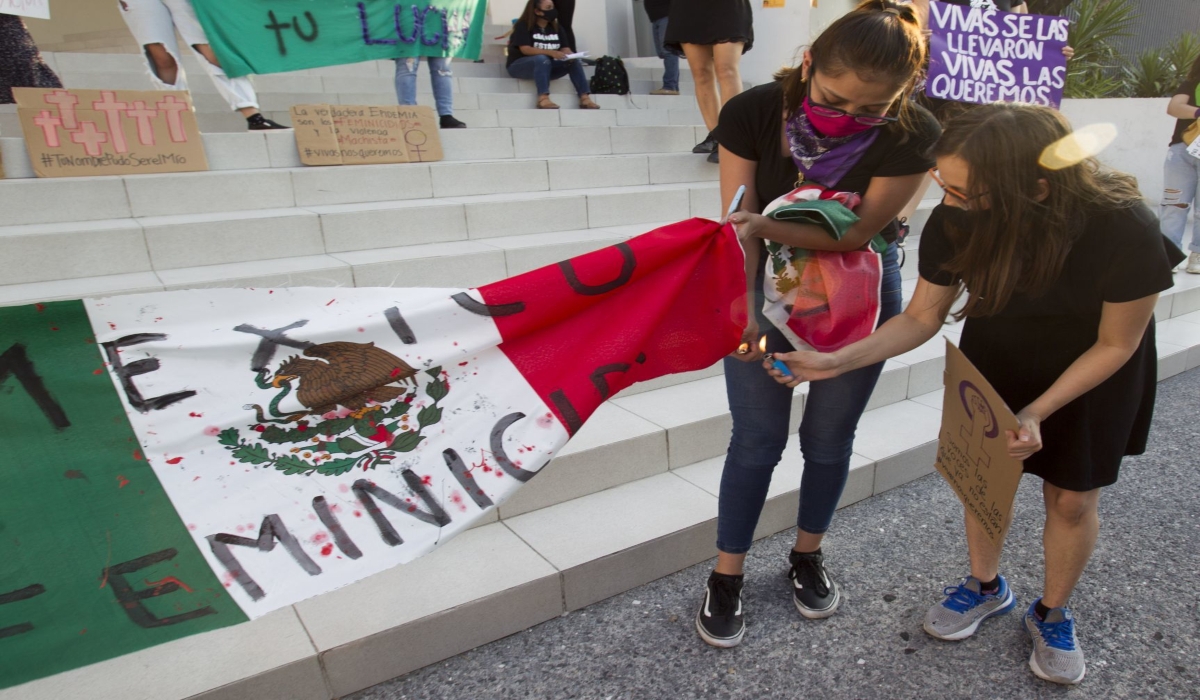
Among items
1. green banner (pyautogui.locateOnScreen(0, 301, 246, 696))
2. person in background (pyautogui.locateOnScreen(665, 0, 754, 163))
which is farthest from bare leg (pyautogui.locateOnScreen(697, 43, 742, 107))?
green banner (pyautogui.locateOnScreen(0, 301, 246, 696))

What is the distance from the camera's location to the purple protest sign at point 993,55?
4160 mm

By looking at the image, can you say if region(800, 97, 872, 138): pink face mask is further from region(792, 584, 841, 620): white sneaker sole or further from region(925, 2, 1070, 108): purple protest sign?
region(925, 2, 1070, 108): purple protest sign

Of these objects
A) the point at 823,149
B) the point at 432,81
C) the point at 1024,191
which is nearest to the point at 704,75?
the point at 432,81

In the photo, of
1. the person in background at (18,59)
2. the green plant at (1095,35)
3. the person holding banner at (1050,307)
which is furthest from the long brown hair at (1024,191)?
the green plant at (1095,35)

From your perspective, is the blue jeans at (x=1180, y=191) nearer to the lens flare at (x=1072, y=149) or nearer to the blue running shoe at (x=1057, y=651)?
the blue running shoe at (x=1057, y=651)

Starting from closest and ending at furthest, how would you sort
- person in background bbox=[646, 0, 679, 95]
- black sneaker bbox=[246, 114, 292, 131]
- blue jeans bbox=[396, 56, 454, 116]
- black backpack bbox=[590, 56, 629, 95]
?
1. black sneaker bbox=[246, 114, 292, 131]
2. blue jeans bbox=[396, 56, 454, 116]
3. black backpack bbox=[590, 56, 629, 95]
4. person in background bbox=[646, 0, 679, 95]

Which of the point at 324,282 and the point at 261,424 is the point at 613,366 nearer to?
the point at 261,424

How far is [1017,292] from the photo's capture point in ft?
5.73

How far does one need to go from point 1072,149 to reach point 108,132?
3816 mm

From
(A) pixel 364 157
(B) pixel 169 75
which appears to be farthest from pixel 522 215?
(B) pixel 169 75

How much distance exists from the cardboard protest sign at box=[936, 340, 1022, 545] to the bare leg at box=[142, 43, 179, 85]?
13.4ft

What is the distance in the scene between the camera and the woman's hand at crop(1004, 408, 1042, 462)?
5.42ft

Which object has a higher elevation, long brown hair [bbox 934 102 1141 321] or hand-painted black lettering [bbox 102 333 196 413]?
long brown hair [bbox 934 102 1141 321]

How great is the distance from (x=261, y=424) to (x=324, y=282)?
155 centimetres
